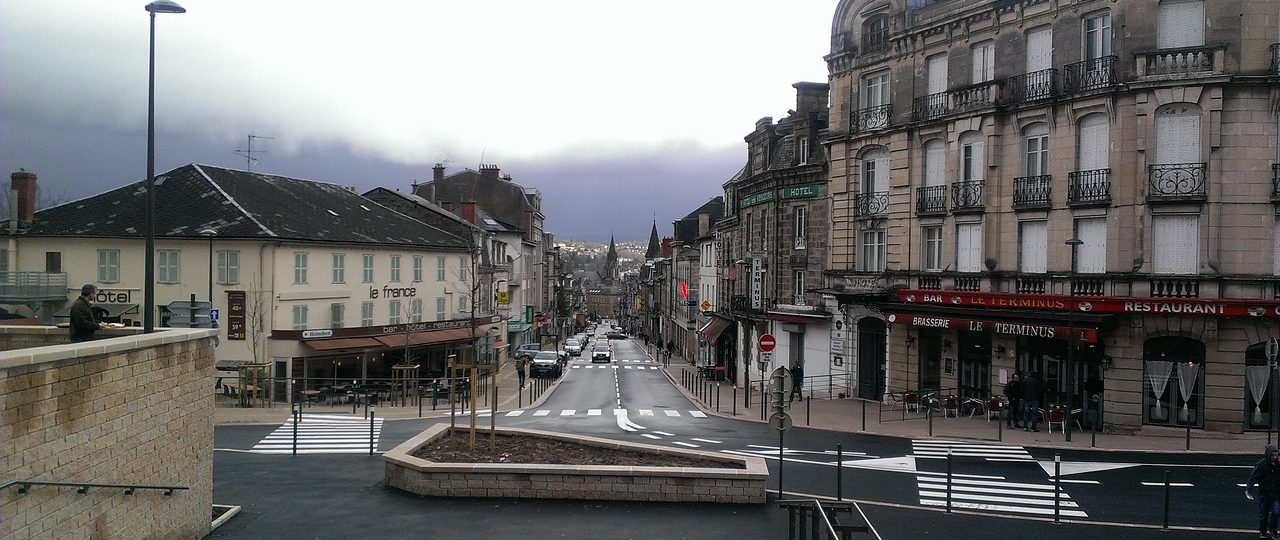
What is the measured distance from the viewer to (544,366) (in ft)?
155

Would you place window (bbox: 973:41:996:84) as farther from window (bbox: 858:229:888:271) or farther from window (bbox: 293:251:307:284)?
window (bbox: 293:251:307:284)

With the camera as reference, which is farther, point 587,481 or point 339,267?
point 339,267

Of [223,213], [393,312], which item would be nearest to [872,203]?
[393,312]

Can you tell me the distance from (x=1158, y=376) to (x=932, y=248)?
8487 mm

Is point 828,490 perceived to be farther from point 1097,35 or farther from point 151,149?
point 1097,35

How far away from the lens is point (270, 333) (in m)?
34.8

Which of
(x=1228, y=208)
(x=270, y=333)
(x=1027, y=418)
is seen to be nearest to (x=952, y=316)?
(x=1027, y=418)

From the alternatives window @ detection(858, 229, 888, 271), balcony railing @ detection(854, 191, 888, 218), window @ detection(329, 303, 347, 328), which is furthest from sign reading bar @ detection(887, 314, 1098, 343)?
window @ detection(329, 303, 347, 328)

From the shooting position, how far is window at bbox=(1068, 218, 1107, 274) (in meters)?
25.1

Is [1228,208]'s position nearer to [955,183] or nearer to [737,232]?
[955,183]

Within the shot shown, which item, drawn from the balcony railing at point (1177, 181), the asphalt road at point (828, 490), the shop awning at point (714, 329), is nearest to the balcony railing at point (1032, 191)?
the balcony railing at point (1177, 181)

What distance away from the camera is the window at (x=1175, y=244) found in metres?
23.2

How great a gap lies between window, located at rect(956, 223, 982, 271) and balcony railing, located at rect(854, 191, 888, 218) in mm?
3477

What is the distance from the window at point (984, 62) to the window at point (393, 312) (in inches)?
1056
